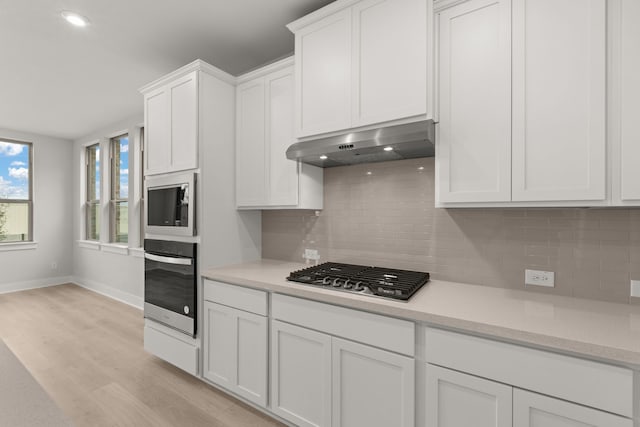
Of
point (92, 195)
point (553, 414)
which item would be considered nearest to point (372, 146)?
point (553, 414)

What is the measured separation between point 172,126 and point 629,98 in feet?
9.35

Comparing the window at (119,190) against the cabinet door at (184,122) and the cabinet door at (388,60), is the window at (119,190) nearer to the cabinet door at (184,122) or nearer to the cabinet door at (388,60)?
the cabinet door at (184,122)

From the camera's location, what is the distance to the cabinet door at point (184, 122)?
2396mm

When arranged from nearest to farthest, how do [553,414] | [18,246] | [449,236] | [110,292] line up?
[553,414], [449,236], [110,292], [18,246]

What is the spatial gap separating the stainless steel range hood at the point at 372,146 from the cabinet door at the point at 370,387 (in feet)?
3.60

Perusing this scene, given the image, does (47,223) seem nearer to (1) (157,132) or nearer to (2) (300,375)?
(1) (157,132)

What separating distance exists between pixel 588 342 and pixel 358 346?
0.93m

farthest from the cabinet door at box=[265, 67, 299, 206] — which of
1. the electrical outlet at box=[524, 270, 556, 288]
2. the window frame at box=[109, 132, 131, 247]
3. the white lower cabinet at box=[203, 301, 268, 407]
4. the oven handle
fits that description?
the window frame at box=[109, 132, 131, 247]

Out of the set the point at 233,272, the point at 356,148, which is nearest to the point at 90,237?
the point at 233,272

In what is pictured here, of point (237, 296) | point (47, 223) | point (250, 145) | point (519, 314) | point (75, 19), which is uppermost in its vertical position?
point (75, 19)

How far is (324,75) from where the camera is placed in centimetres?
201

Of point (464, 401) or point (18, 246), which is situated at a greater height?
point (18, 246)

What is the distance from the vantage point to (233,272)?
228 centimetres

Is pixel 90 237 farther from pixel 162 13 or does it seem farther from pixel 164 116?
Answer: pixel 162 13
